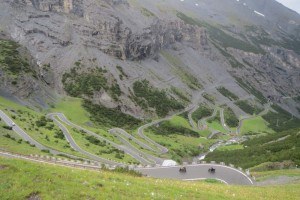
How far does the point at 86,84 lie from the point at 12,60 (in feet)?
143

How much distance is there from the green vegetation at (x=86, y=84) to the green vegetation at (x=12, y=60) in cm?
2640

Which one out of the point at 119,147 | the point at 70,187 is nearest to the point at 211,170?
the point at 70,187

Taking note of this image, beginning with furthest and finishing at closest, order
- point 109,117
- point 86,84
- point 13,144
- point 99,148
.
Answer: point 86,84 → point 109,117 → point 99,148 → point 13,144

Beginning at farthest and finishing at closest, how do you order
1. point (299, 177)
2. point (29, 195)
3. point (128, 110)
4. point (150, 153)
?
point (128, 110) < point (150, 153) < point (299, 177) < point (29, 195)

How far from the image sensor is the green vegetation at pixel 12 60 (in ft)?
477

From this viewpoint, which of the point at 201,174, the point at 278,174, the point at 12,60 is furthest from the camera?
the point at 12,60

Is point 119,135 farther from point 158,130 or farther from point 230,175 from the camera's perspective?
point 230,175

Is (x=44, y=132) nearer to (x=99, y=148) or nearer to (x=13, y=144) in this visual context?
(x=99, y=148)

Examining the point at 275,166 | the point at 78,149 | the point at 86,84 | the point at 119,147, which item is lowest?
the point at 86,84

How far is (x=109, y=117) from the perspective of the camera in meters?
165

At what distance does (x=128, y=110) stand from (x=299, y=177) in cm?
14098

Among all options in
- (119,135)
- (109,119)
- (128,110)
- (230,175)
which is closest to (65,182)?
(230,175)

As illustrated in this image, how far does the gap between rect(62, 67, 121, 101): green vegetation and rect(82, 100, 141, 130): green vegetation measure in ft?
36.8

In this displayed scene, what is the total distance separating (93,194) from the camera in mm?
21438
